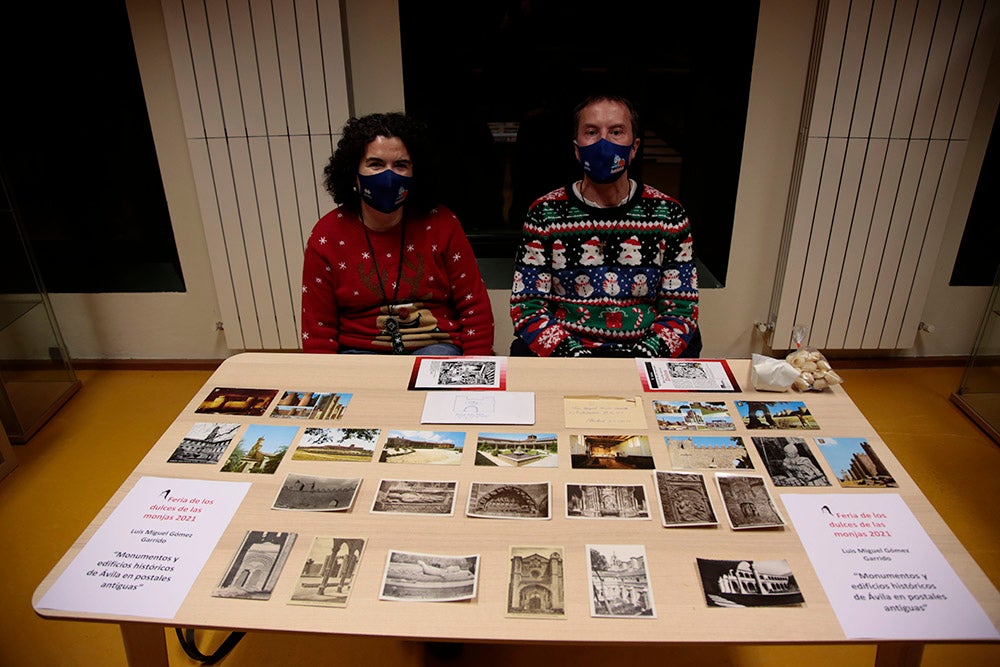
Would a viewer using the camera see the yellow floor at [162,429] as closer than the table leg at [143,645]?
No

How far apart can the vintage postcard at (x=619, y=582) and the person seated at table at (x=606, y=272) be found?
35.4 inches

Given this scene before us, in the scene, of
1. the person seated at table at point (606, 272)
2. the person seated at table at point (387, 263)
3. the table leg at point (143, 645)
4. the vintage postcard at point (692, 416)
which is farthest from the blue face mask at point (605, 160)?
the table leg at point (143, 645)

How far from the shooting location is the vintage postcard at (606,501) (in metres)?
1.13

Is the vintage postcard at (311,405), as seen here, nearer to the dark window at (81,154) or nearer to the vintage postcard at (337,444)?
the vintage postcard at (337,444)

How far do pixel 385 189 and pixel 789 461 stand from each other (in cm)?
119

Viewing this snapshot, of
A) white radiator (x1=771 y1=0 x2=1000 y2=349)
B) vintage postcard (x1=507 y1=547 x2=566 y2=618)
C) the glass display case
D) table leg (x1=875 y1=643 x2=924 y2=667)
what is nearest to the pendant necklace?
vintage postcard (x1=507 y1=547 x2=566 y2=618)

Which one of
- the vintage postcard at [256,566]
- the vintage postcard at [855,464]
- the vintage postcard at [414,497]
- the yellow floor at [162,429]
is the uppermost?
the vintage postcard at [855,464]

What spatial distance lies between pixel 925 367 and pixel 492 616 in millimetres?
2728

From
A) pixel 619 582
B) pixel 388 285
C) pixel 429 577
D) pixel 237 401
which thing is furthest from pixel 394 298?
pixel 619 582

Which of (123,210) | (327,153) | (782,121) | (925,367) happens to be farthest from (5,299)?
(925,367)

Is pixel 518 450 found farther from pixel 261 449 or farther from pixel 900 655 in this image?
pixel 900 655

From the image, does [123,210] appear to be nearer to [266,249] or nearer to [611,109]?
[266,249]

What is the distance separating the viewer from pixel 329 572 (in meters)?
1.03

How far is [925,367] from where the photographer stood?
9.59 ft
